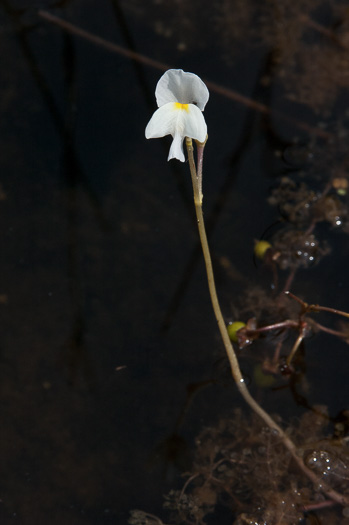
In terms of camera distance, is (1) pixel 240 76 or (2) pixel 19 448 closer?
(2) pixel 19 448

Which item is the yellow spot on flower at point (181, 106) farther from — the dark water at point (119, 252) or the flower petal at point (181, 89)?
the dark water at point (119, 252)

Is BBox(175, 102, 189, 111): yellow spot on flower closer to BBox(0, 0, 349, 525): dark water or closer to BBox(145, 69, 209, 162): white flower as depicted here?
BBox(145, 69, 209, 162): white flower

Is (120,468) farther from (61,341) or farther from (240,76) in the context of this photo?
(240,76)

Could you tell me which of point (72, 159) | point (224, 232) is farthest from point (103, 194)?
point (224, 232)

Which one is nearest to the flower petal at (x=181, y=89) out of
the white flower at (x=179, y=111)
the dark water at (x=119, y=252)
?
the white flower at (x=179, y=111)

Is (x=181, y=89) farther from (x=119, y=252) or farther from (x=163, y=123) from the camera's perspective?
(x=119, y=252)

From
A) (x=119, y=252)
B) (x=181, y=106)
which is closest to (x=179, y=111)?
(x=181, y=106)
